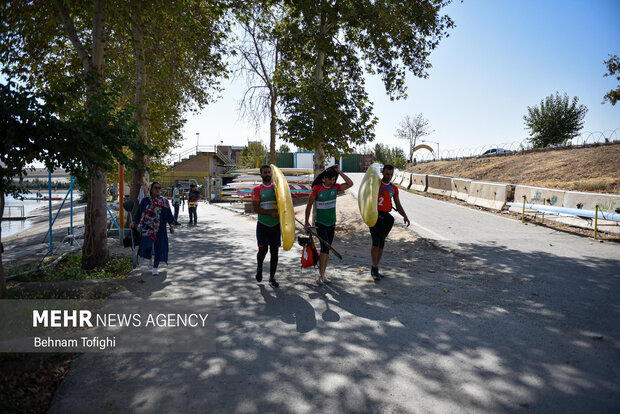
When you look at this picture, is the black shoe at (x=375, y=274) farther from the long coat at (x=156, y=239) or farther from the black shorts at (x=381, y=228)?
the long coat at (x=156, y=239)

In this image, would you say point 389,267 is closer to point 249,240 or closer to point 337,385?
point 337,385

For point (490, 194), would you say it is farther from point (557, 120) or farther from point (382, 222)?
point (557, 120)

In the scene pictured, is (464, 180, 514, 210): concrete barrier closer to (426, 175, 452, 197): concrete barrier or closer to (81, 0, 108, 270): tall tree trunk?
(426, 175, 452, 197): concrete barrier

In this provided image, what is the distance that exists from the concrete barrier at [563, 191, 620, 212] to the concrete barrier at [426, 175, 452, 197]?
348 inches

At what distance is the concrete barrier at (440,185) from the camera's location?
20969mm

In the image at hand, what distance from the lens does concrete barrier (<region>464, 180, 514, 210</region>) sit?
14789mm

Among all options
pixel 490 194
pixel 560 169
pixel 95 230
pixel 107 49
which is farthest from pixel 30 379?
pixel 560 169

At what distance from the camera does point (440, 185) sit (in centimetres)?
2220

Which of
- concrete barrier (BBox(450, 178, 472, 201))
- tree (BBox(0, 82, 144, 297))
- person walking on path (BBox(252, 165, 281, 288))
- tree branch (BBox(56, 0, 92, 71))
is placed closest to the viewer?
tree (BBox(0, 82, 144, 297))

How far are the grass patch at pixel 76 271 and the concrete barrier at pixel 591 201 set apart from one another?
11863mm

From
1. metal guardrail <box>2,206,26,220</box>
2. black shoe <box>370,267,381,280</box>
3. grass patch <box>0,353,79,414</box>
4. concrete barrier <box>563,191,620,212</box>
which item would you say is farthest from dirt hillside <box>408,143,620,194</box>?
metal guardrail <box>2,206,26,220</box>

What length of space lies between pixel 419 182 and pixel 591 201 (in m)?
14.8

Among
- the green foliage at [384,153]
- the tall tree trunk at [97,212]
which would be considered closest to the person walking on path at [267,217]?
the tall tree trunk at [97,212]

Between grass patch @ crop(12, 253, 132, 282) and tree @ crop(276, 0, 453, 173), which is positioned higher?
tree @ crop(276, 0, 453, 173)
